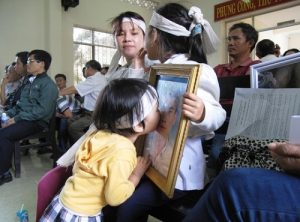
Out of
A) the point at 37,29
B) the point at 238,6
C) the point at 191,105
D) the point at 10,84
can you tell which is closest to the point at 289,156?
the point at 191,105

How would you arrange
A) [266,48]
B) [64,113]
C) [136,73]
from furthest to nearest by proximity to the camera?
[64,113]
[266,48]
[136,73]

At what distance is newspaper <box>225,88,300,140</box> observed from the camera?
0.86 metres

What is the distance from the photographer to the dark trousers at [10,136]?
2580 mm

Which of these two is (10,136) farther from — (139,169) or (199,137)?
(199,137)

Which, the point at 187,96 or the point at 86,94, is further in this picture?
the point at 86,94

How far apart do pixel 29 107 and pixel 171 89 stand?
2.23 metres

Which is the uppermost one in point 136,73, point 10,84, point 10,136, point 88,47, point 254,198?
point 88,47

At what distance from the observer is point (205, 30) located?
114cm

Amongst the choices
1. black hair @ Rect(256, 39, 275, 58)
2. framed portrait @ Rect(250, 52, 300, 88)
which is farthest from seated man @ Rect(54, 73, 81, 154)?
framed portrait @ Rect(250, 52, 300, 88)

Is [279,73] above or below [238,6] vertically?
below

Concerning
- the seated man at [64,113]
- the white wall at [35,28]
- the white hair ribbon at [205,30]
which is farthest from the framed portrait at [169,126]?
the white wall at [35,28]

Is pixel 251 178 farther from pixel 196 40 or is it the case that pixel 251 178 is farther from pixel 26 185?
pixel 26 185

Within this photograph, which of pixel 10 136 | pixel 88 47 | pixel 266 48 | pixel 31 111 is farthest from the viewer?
pixel 88 47

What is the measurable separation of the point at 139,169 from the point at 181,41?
516 millimetres
